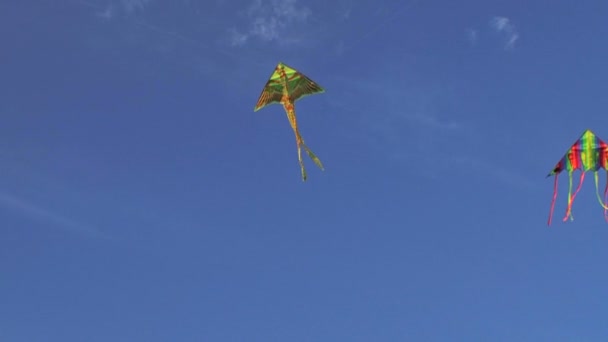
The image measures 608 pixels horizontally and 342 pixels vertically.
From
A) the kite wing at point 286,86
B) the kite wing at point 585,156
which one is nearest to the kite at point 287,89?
the kite wing at point 286,86

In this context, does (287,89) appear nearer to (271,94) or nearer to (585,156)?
(271,94)

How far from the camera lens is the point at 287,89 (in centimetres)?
4888

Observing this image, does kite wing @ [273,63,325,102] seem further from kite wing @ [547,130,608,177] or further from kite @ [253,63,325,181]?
kite wing @ [547,130,608,177]

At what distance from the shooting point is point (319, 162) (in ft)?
127

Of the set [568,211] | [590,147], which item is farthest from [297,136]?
[590,147]

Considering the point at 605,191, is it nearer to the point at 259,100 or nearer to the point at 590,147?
the point at 590,147

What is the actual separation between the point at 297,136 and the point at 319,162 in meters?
6.02

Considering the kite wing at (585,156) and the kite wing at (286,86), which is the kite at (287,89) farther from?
the kite wing at (585,156)

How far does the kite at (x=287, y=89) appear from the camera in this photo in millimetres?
46906

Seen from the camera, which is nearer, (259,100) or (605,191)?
(605,191)

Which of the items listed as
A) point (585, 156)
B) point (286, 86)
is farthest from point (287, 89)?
point (585, 156)

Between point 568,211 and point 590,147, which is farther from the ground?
point 590,147

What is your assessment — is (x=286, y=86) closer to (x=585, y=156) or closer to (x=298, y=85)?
(x=298, y=85)

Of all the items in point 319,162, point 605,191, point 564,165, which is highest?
point 564,165
